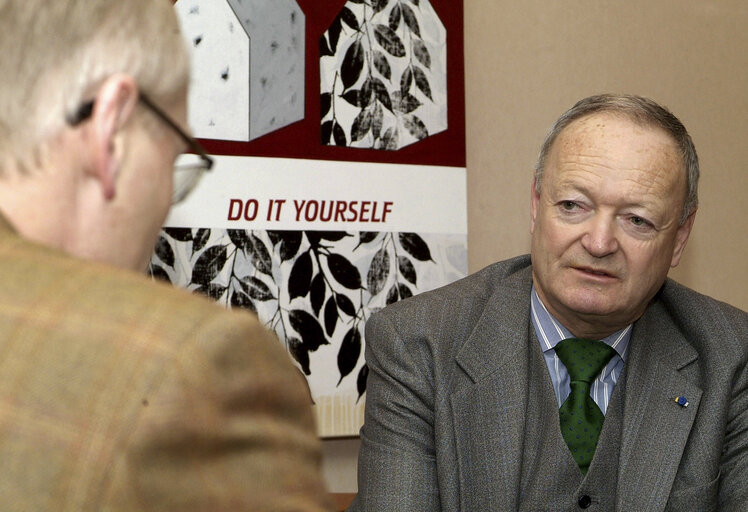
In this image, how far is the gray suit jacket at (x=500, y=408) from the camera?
179 centimetres

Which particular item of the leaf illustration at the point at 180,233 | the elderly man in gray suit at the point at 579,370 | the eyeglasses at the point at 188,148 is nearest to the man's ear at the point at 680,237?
the elderly man in gray suit at the point at 579,370

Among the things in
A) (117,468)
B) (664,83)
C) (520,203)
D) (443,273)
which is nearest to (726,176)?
(664,83)

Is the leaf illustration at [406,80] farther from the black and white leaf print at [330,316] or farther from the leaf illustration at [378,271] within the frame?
the black and white leaf print at [330,316]

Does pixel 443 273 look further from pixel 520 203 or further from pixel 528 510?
pixel 528 510

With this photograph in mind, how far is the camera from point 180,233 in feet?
7.13

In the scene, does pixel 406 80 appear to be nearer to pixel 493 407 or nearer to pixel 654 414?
pixel 493 407

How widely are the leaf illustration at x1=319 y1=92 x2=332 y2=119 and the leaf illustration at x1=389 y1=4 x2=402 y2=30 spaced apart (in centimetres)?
27

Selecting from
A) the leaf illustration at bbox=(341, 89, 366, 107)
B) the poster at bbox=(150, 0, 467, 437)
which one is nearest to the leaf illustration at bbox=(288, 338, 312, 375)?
the poster at bbox=(150, 0, 467, 437)

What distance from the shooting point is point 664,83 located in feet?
9.44

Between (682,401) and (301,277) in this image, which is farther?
(301,277)

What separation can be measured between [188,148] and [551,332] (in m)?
1.23

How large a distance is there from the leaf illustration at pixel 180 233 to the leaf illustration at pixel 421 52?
0.79 m

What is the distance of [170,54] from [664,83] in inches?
92.5

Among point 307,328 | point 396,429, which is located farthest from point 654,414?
point 307,328
